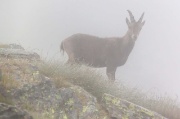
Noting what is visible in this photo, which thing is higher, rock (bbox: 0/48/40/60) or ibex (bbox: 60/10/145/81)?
rock (bbox: 0/48/40/60)

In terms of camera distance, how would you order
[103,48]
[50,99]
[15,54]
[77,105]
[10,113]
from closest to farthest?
[10,113] < [50,99] < [77,105] < [15,54] < [103,48]

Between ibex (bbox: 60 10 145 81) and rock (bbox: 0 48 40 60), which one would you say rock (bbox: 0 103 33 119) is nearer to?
rock (bbox: 0 48 40 60)

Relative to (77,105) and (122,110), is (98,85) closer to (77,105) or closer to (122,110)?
(122,110)

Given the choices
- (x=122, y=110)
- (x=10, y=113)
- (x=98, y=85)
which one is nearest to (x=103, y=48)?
(x=98, y=85)

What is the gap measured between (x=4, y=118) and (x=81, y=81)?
3897 millimetres

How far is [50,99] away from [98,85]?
1.76 metres

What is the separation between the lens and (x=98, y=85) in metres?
9.31

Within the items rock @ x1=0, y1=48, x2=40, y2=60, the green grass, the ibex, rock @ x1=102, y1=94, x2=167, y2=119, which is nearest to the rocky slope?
rock @ x1=102, y1=94, x2=167, y2=119

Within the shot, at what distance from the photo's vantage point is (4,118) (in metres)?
5.46

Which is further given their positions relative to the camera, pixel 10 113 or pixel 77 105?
pixel 77 105

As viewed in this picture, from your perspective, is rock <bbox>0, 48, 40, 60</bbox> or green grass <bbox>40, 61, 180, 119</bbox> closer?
green grass <bbox>40, 61, 180, 119</bbox>

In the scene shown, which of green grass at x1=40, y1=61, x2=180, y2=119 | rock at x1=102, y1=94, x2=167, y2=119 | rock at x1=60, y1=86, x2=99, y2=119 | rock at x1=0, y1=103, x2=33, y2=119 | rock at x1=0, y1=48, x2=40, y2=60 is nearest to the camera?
rock at x1=0, y1=103, x2=33, y2=119

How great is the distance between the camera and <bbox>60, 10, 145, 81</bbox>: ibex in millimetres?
15333

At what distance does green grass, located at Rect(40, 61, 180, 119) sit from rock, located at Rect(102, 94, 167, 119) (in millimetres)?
380
